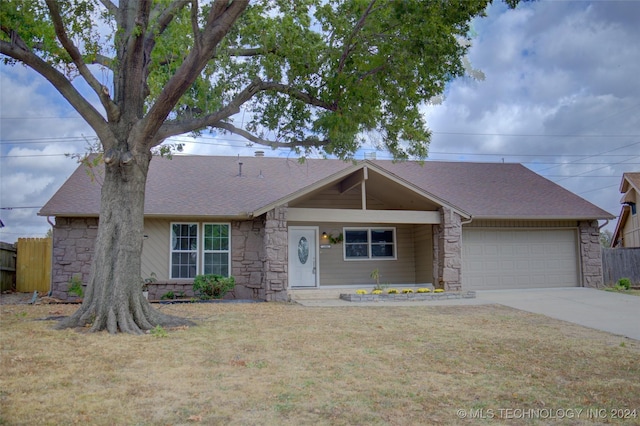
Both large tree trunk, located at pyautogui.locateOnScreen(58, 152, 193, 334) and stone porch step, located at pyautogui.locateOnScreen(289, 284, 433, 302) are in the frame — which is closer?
large tree trunk, located at pyautogui.locateOnScreen(58, 152, 193, 334)

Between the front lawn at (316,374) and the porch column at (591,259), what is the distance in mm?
8896

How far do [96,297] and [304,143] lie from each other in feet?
17.9

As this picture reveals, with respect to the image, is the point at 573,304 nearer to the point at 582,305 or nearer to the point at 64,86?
the point at 582,305

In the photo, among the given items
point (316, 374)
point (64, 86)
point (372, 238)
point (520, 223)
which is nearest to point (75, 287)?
point (64, 86)

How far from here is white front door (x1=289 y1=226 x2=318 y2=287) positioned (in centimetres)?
1703

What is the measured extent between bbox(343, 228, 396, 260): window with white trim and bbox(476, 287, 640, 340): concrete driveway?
3353 mm

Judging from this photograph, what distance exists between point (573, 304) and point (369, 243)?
21.8 feet

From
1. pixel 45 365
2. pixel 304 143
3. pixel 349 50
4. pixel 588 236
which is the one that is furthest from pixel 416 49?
pixel 588 236

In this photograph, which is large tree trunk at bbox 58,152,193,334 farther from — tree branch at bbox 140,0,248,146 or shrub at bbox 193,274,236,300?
shrub at bbox 193,274,236,300

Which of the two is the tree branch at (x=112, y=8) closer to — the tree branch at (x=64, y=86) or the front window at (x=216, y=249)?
the tree branch at (x=64, y=86)

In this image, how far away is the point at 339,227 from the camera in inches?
691

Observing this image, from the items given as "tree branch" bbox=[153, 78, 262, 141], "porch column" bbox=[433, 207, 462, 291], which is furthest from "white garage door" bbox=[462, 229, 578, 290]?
→ "tree branch" bbox=[153, 78, 262, 141]

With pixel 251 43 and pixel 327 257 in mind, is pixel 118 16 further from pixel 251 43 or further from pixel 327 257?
pixel 327 257

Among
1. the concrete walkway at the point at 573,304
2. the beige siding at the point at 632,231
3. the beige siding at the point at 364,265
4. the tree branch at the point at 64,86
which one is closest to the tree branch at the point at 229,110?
the tree branch at the point at 64,86
